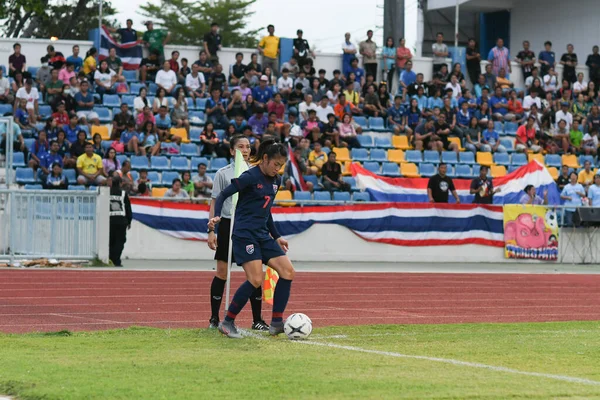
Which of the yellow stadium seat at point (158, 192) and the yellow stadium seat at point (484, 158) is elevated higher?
the yellow stadium seat at point (484, 158)

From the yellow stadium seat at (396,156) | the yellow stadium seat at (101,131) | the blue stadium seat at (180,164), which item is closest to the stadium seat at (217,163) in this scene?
the blue stadium seat at (180,164)

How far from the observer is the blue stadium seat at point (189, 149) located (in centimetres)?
2705

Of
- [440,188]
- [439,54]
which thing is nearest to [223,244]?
[440,188]

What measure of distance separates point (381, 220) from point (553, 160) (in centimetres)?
789

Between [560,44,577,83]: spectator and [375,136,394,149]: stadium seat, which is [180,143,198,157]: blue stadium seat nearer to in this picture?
[375,136,394,149]: stadium seat

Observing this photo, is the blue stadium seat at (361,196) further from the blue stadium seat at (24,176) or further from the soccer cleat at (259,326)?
the soccer cleat at (259,326)

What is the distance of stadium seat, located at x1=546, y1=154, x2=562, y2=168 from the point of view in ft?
103

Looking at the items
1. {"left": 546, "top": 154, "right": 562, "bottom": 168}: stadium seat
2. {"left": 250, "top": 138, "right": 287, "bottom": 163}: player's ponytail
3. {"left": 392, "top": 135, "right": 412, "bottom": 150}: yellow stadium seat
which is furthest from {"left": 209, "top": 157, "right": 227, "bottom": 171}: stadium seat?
{"left": 250, "top": 138, "right": 287, "bottom": 163}: player's ponytail

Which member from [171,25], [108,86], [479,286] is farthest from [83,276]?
[171,25]

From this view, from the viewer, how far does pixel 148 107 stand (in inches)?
1048

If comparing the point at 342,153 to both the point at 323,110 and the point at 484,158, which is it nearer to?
the point at 323,110

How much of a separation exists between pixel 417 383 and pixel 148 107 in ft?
65.2

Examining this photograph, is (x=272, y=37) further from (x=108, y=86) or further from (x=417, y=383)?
(x=417, y=383)

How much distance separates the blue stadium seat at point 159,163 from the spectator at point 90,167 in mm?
1956
